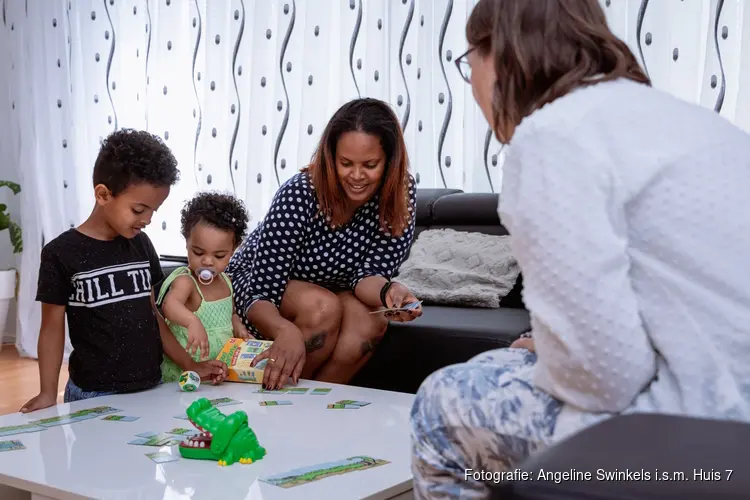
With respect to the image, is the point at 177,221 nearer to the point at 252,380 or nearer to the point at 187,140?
the point at 187,140

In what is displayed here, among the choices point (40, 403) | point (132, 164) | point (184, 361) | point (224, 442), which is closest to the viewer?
point (224, 442)

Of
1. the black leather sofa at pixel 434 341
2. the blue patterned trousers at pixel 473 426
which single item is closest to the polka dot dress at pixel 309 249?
the black leather sofa at pixel 434 341

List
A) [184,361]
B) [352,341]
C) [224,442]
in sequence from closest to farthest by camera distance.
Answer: [224,442] < [184,361] < [352,341]

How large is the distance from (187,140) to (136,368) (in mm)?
2648

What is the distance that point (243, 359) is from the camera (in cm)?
232

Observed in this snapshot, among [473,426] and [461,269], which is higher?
[473,426]

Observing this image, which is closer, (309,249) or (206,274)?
(206,274)

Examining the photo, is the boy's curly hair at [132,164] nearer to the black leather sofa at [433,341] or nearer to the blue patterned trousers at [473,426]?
the black leather sofa at [433,341]

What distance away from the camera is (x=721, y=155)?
1.00m

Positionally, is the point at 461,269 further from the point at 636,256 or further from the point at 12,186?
the point at 12,186

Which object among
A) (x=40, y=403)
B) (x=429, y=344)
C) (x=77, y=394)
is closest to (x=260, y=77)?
(x=429, y=344)

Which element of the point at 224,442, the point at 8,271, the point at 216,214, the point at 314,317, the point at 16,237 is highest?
the point at 216,214

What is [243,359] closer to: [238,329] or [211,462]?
[238,329]

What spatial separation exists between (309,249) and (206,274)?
32 cm
